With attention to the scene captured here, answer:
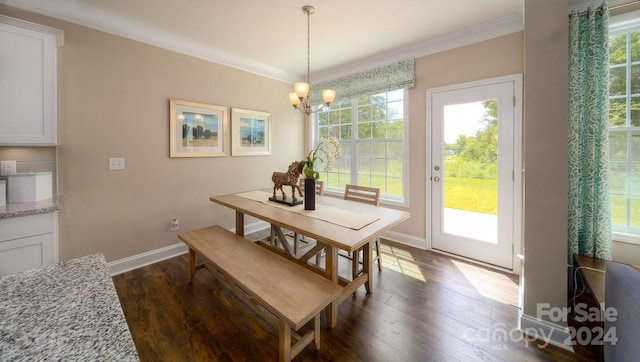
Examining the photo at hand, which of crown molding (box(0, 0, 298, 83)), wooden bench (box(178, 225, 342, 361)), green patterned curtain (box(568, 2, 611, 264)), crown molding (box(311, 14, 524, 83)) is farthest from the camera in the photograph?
crown molding (box(311, 14, 524, 83))

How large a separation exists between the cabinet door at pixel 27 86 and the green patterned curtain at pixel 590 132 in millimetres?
4189

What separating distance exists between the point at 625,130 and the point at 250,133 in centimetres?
397

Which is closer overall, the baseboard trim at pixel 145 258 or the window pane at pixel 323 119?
the baseboard trim at pixel 145 258

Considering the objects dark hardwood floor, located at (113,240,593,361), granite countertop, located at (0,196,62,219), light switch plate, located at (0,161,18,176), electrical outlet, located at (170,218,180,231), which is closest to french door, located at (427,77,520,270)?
dark hardwood floor, located at (113,240,593,361)

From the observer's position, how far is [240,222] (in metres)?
2.64

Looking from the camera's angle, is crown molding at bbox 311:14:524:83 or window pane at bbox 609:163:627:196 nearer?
window pane at bbox 609:163:627:196

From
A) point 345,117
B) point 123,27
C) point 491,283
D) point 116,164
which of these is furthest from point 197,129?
point 491,283

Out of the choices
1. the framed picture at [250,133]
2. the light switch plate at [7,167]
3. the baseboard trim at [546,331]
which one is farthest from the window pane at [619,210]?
the light switch plate at [7,167]

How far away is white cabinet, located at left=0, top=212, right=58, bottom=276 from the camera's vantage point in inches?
66.3

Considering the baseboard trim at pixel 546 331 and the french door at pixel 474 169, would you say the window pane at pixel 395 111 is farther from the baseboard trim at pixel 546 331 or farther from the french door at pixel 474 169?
the baseboard trim at pixel 546 331

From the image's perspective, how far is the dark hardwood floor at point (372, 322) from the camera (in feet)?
5.31

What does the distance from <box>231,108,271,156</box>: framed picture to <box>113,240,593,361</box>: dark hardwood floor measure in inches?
71.8

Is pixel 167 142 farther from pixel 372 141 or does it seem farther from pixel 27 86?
pixel 372 141

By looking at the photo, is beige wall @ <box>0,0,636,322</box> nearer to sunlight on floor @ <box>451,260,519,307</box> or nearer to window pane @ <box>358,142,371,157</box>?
sunlight on floor @ <box>451,260,519,307</box>
